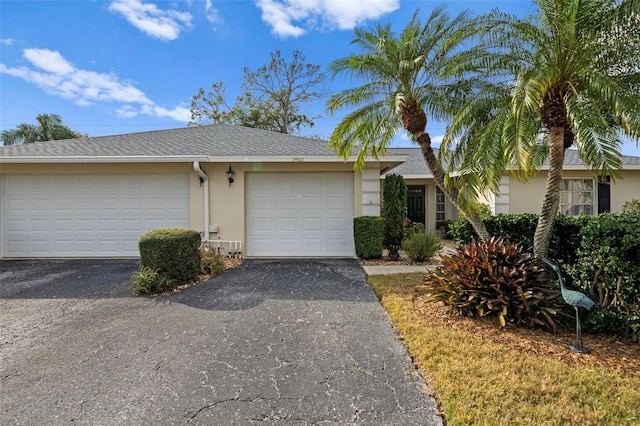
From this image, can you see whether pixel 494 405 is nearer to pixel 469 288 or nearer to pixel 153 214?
pixel 469 288

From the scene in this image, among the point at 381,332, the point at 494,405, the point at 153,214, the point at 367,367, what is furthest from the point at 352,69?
the point at 153,214

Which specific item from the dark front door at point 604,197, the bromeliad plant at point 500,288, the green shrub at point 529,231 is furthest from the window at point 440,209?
the bromeliad plant at point 500,288

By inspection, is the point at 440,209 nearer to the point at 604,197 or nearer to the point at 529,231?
the point at 604,197

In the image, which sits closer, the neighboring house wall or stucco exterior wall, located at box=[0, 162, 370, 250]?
stucco exterior wall, located at box=[0, 162, 370, 250]

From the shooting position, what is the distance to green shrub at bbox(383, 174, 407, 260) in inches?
340

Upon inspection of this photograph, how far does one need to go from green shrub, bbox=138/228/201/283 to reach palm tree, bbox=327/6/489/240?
4.07 meters

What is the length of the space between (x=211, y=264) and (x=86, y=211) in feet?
15.3

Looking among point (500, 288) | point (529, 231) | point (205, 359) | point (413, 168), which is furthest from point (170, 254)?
point (413, 168)

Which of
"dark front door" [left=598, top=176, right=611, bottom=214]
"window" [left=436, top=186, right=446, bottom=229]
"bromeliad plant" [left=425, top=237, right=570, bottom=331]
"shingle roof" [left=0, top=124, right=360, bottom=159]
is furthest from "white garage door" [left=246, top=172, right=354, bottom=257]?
"dark front door" [left=598, top=176, right=611, bottom=214]

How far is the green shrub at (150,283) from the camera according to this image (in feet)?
17.9

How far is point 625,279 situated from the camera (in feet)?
11.0

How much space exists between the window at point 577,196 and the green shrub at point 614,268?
9.64 m

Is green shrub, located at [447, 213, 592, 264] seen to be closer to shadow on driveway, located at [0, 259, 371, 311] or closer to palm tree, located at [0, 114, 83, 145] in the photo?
shadow on driveway, located at [0, 259, 371, 311]

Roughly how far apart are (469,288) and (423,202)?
1025 cm
